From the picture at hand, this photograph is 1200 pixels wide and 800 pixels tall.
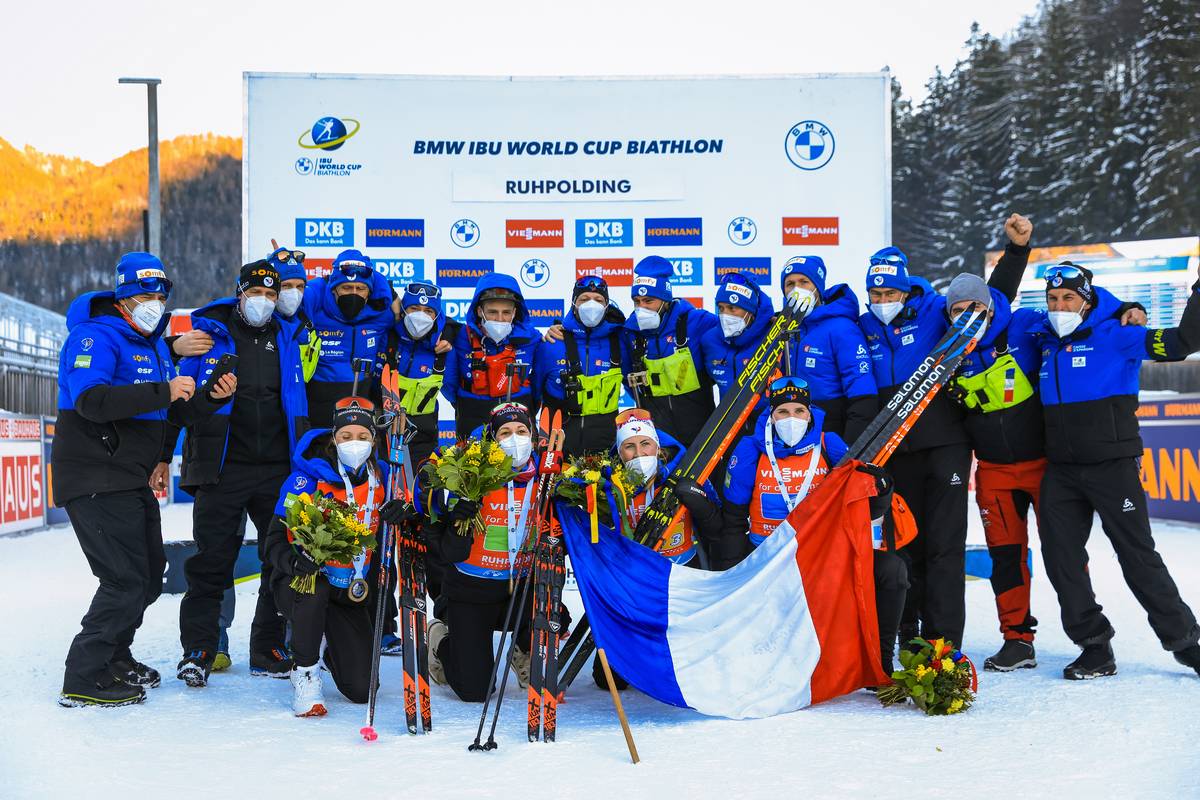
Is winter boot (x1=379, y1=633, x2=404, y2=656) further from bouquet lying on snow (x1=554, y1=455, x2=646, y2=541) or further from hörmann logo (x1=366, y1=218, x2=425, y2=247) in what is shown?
hörmann logo (x1=366, y1=218, x2=425, y2=247)

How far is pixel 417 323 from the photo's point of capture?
7352mm

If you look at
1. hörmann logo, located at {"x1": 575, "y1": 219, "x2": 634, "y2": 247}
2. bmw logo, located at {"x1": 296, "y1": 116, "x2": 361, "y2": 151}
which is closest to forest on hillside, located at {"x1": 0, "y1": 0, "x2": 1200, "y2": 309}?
hörmann logo, located at {"x1": 575, "y1": 219, "x2": 634, "y2": 247}

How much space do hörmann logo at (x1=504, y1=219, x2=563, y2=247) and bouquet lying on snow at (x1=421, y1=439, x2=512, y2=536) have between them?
5047 millimetres

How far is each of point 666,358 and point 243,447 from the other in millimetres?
2572

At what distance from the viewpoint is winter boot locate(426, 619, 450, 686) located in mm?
6285

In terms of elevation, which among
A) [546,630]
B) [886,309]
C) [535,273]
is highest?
[535,273]

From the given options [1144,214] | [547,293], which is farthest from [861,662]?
[1144,214]

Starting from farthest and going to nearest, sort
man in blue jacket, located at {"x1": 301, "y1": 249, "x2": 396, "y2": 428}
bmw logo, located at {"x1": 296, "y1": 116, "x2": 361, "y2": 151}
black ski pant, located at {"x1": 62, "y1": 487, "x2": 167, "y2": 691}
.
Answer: bmw logo, located at {"x1": 296, "y1": 116, "x2": 361, "y2": 151}
man in blue jacket, located at {"x1": 301, "y1": 249, "x2": 396, "y2": 428}
black ski pant, located at {"x1": 62, "y1": 487, "x2": 167, "y2": 691}

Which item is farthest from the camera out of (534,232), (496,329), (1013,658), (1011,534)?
(534,232)

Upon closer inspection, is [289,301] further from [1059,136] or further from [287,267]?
[1059,136]

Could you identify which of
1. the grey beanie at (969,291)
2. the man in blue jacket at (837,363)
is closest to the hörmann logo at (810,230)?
the man in blue jacket at (837,363)

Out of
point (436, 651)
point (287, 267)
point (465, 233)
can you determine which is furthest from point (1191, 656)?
point (465, 233)

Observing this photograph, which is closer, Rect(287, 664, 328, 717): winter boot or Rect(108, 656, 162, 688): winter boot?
Rect(287, 664, 328, 717): winter boot

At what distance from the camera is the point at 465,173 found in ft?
34.0
